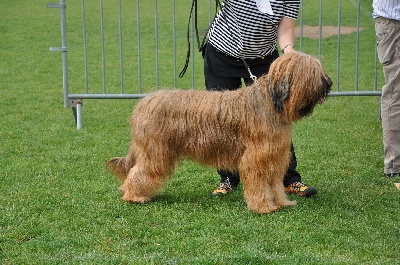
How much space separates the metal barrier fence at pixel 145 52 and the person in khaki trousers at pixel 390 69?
1.37 meters

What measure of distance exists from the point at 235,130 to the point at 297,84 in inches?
26.7

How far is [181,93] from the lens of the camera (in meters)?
5.41

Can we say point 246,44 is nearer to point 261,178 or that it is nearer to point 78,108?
point 261,178

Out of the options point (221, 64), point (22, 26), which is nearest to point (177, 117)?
point (221, 64)

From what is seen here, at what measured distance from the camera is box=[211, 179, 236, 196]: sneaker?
5.84 meters

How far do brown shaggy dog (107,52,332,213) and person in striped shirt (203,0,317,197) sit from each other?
357 millimetres

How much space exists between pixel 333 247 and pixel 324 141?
343 cm

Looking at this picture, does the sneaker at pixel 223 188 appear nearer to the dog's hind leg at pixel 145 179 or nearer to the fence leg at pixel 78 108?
the dog's hind leg at pixel 145 179

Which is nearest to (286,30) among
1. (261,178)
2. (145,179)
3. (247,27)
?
(247,27)

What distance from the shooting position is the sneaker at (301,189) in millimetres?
5730

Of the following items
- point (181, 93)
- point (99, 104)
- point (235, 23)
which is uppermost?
point (235, 23)

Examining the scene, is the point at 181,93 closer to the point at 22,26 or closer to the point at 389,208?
the point at 389,208

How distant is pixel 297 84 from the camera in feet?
15.9

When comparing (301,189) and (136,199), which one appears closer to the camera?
(136,199)
